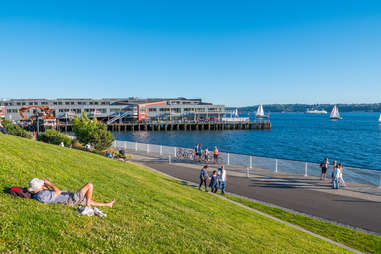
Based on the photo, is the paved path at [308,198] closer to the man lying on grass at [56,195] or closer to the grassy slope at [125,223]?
the grassy slope at [125,223]

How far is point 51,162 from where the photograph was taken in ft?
37.9

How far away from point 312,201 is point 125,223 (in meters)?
11.1

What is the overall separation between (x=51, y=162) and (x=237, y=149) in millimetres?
47696

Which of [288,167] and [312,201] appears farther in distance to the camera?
[288,167]

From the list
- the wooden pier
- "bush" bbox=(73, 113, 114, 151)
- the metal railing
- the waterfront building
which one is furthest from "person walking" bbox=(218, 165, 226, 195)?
the waterfront building

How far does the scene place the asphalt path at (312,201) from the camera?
12.1 m

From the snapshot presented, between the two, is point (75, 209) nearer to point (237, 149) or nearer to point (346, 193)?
point (346, 193)

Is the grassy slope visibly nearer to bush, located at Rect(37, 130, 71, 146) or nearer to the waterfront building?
bush, located at Rect(37, 130, 71, 146)

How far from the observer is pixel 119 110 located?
103500mm

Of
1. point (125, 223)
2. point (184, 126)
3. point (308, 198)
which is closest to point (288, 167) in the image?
point (308, 198)

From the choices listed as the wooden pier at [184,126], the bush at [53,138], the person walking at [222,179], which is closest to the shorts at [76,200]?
the person walking at [222,179]

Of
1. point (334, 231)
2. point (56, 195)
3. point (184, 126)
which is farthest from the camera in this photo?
point (184, 126)

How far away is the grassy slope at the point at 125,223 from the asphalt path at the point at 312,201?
3.29m

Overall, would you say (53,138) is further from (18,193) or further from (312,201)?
(312,201)
